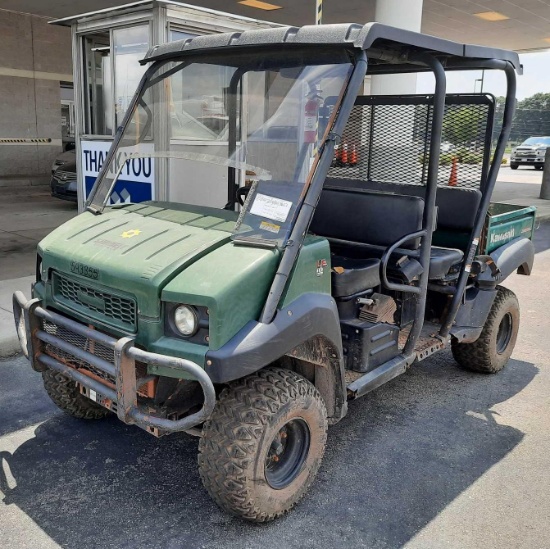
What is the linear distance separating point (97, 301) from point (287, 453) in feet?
3.90

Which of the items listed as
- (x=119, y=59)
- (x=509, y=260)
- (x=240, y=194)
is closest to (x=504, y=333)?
(x=509, y=260)

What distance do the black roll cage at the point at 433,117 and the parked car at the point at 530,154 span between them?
2613 cm

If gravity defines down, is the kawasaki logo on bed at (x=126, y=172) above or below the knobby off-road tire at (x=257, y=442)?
above

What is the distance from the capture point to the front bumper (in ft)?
8.38

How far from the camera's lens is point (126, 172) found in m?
4.23

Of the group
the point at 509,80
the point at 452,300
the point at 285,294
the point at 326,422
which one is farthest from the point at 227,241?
the point at 509,80

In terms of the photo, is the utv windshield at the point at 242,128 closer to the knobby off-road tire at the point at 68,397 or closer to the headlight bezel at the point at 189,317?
the headlight bezel at the point at 189,317

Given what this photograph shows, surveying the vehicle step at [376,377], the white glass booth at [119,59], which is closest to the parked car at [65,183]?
the white glass booth at [119,59]

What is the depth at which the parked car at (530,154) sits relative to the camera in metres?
27.8

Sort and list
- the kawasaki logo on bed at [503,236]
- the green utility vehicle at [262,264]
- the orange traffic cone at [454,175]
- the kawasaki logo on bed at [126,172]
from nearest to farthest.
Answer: the green utility vehicle at [262,264], the kawasaki logo on bed at [126,172], the orange traffic cone at [454,175], the kawasaki logo on bed at [503,236]

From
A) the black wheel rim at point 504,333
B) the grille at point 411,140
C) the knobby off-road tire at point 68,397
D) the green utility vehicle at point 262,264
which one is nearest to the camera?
the green utility vehicle at point 262,264

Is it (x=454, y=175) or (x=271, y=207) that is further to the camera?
(x=454, y=175)

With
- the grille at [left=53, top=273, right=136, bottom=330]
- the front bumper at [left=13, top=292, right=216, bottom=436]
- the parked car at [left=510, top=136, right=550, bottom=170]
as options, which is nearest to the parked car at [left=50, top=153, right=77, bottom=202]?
the front bumper at [left=13, top=292, right=216, bottom=436]

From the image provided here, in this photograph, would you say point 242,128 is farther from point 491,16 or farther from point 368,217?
point 491,16
